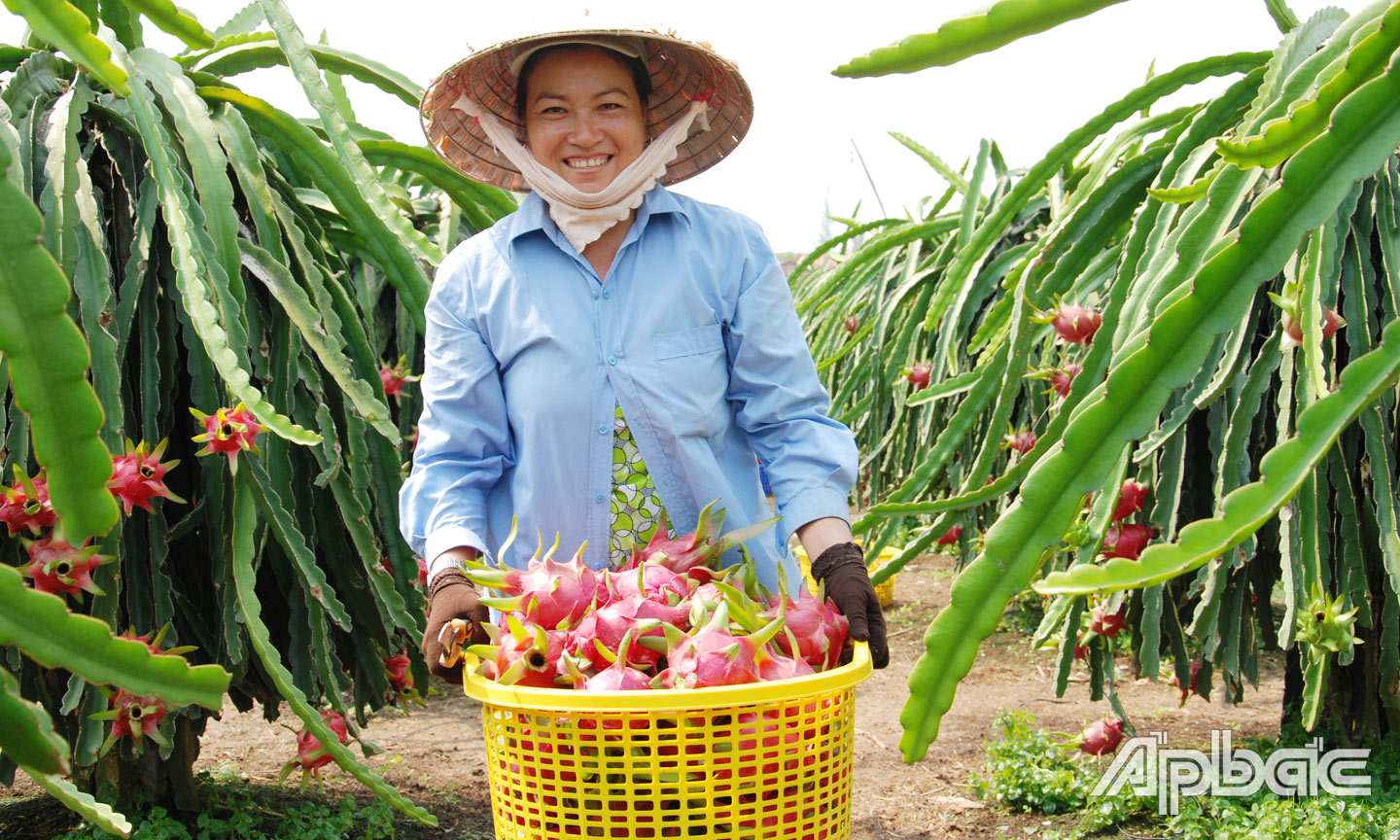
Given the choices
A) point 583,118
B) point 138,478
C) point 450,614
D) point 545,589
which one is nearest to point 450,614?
point 450,614

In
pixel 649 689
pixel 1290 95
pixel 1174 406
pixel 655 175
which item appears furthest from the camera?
pixel 1174 406

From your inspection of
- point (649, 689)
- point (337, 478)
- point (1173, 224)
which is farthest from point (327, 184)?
point (1173, 224)

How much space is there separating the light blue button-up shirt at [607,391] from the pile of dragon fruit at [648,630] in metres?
0.25

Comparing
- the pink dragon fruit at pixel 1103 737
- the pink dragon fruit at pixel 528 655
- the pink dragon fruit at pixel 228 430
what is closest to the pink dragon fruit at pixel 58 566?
the pink dragon fruit at pixel 228 430

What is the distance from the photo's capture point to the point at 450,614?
4.57 ft

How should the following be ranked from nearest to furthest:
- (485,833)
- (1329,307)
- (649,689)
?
(649,689) < (1329,307) < (485,833)

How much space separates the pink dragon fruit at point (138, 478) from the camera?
5.42 ft

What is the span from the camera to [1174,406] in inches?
83.0

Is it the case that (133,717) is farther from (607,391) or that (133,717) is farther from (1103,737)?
Answer: (1103,737)

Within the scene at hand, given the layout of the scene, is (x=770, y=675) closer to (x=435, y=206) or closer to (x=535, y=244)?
(x=535, y=244)

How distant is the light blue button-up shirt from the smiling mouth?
0.09 metres

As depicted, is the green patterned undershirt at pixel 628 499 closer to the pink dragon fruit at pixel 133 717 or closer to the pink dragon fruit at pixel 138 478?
the pink dragon fruit at pixel 138 478

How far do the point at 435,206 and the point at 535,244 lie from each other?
2.40 m

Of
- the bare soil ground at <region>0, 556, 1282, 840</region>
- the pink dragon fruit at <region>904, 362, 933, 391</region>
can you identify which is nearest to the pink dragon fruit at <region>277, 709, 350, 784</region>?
the bare soil ground at <region>0, 556, 1282, 840</region>
